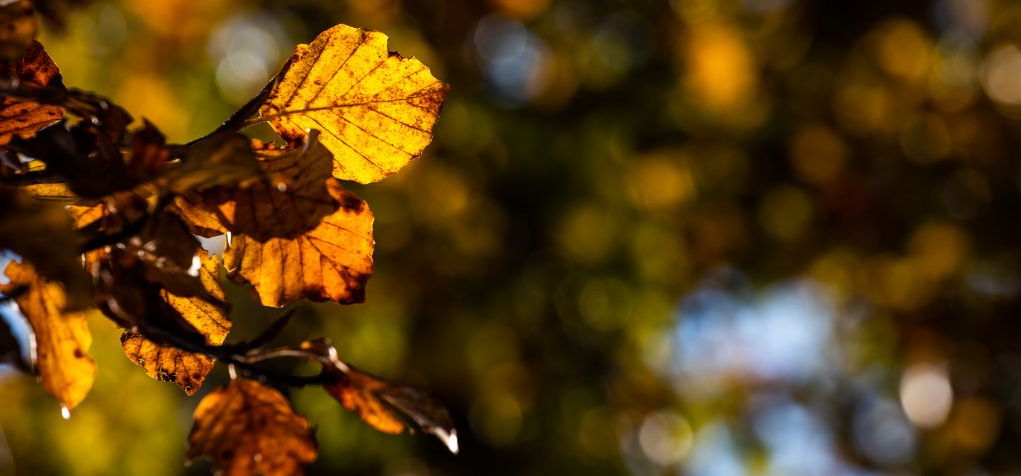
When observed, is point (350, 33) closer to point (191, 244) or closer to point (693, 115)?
point (191, 244)

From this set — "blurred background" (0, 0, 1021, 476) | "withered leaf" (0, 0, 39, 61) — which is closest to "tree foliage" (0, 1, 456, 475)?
"withered leaf" (0, 0, 39, 61)

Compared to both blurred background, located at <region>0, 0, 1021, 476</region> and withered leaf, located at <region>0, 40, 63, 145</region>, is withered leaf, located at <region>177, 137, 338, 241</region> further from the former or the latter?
blurred background, located at <region>0, 0, 1021, 476</region>

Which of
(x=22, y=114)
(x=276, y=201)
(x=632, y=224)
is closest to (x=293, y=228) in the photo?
(x=276, y=201)

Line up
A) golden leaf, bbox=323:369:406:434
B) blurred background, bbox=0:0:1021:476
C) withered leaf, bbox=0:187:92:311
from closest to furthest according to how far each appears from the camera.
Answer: withered leaf, bbox=0:187:92:311 → golden leaf, bbox=323:369:406:434 → blurred background, bbox=0:0:1021:476

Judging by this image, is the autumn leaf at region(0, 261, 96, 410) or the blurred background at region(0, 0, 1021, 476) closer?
the autumn leaf at region(0, 261, 96, 410)

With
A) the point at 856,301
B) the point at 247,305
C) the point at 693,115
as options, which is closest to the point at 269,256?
the point at 247,305

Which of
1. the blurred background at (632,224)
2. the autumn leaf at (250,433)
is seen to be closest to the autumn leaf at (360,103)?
the autumn leaf at (250,433)

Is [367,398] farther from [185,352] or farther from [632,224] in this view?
[632,224]
